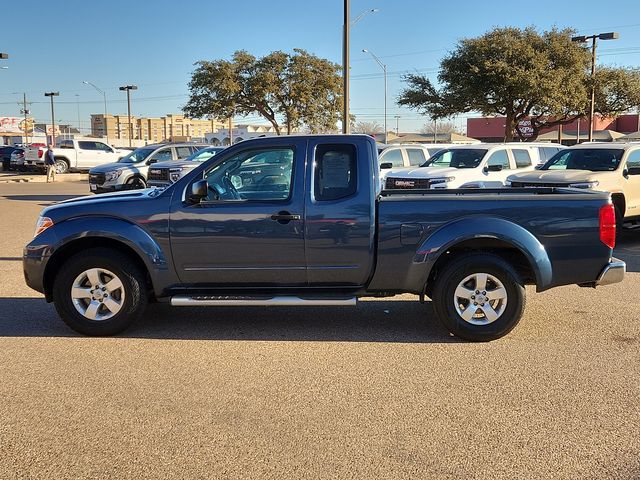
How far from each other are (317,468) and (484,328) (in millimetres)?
2625

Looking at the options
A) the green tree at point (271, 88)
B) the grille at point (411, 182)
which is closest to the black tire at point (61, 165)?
the green tree at point (271, 88)

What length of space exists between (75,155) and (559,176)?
92.9 feet

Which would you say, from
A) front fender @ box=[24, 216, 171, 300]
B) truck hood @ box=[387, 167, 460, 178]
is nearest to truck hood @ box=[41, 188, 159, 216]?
front fender @ box=[24, 216, 171, 300]

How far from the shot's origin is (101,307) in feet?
18.6

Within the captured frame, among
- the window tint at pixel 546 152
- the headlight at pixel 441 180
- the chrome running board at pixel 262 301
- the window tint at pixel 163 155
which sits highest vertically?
the window tint at pixel 163 155

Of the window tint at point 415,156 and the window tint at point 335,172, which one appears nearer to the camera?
the window tint at point 335,172

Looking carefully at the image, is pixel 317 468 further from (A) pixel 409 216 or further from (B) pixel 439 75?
(B) pixel 439 75

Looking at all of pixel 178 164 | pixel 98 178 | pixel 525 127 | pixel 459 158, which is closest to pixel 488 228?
pixel 459 158

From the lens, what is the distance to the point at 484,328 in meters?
5.48

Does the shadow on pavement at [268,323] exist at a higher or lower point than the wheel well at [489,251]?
lower

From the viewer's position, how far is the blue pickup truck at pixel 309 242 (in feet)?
17.9

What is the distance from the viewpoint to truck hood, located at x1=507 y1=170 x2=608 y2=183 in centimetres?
1037

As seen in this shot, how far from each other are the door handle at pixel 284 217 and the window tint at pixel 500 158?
10025mm

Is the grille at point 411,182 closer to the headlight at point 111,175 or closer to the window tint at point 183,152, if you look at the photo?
the headlight at point 111,175
